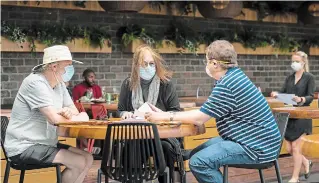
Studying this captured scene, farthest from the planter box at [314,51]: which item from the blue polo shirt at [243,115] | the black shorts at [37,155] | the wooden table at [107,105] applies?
the black shorts at [37,155]

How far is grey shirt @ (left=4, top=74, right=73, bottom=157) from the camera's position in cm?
470

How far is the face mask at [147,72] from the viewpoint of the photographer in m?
5.33

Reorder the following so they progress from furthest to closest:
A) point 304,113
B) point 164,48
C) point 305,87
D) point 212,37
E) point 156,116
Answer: point 212,37
point 164,48
point 305,87
point 304,113
point 156,116

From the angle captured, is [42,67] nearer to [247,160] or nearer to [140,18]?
[247,160]

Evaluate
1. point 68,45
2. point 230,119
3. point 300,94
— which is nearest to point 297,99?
point 300,94

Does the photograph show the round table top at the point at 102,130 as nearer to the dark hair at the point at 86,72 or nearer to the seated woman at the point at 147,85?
the seated woman at the point at 147,85

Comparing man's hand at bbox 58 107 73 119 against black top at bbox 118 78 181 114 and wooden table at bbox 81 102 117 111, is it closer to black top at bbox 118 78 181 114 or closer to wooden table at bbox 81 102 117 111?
black top at bbox 118 78 181 114

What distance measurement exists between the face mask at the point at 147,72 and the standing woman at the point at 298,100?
217cm

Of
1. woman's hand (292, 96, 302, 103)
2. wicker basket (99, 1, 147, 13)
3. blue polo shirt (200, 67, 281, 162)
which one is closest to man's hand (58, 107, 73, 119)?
blue polo shirt (200, 67, 281, 162)

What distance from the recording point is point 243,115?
441 cm

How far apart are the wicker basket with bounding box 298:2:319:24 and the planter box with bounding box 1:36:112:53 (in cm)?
347

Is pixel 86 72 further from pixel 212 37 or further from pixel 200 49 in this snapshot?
pixel 212 37

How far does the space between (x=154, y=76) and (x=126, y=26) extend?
4.49m

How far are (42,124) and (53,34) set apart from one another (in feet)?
13.6
